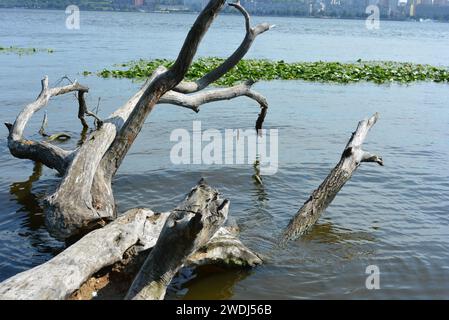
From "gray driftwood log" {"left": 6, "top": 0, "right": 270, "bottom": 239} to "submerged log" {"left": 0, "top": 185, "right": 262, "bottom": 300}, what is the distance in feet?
2.79

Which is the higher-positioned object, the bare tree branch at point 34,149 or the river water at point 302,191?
the bare tree branch at point 34,149

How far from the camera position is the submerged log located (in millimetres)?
5559

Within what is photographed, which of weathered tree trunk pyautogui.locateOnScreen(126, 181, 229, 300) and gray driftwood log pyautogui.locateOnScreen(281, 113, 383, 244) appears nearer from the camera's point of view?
weathered tree trunk pyautogui.locateOnScreen(126, 181, 229, 300)

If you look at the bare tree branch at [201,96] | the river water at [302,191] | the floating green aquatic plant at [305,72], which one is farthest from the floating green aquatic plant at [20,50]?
the bare tree branch at [201,96]

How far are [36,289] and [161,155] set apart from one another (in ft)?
26.6

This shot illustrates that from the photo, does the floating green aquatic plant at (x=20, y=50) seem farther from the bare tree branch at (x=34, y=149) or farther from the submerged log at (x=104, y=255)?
the submerged log at (x=104, y=255)

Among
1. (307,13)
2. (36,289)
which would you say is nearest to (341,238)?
(36,289)

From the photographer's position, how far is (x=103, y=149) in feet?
29.8

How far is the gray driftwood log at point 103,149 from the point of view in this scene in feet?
25.2

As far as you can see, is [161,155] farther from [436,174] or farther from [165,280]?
[165,280]

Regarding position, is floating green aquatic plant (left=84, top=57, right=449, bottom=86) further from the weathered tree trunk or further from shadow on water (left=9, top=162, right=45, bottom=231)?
the weathered tree trunk

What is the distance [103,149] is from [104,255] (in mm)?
2862

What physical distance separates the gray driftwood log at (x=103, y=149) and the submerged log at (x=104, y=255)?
2.79 feet

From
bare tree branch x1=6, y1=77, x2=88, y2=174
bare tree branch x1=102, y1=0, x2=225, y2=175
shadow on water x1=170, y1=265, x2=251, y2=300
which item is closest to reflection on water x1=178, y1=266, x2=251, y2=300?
shadow on water x1=170, y1=265, x2=251, y2=300
